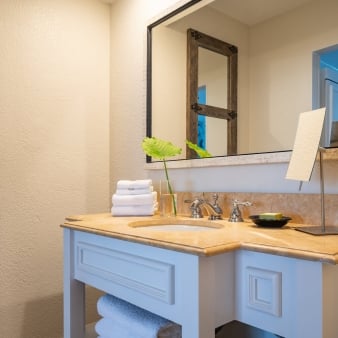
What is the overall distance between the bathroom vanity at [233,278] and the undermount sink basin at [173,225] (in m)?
0.24

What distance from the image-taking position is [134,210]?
1.45 metres

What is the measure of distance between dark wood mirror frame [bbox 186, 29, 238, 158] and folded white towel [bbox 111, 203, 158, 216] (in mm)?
314

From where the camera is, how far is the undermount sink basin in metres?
1.28

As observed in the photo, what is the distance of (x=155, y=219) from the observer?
4.45ft

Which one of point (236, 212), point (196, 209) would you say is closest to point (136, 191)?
point (196, 209)

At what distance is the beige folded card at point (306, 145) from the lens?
3.08 feet

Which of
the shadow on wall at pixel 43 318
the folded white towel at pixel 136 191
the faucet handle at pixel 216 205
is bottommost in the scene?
the shadow on wall at pixel 43 318

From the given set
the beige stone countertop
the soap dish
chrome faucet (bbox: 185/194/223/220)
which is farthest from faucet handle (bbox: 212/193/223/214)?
the soap dish

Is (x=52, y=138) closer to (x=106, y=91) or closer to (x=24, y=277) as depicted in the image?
(x=106, y=91)

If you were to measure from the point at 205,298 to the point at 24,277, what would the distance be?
1.24 meters

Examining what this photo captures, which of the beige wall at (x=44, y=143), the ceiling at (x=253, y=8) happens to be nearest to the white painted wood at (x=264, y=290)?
the ceiling at (x=253, y=8)

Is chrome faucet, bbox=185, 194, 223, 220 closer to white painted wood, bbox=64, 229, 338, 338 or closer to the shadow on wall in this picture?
white painted wood, bbox=64, 229, 338, 338

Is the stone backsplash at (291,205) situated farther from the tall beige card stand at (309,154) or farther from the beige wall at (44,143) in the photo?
the beige wall at (44,143)

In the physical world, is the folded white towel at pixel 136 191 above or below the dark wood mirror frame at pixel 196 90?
below
